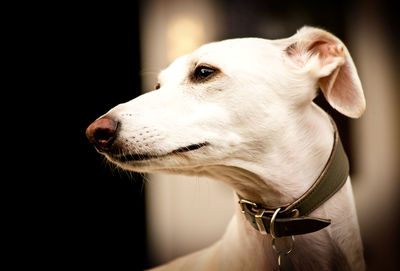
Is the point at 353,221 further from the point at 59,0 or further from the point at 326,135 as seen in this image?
the point at 59,0

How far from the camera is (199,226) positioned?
881 mm

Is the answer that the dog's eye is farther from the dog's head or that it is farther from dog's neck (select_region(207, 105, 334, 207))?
dog's neck (select_region(207, 105, 334, 207))

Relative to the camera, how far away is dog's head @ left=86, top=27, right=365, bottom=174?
24.9 inches

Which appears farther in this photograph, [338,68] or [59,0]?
[59,0]

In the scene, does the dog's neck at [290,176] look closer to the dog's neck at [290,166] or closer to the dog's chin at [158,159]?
the dog's neck at [290,166]

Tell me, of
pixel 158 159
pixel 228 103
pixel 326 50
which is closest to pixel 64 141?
pixel 158 159

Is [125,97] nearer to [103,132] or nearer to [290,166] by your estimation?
[103,132]

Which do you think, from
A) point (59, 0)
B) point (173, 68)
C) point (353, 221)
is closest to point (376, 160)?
point (353, 221)

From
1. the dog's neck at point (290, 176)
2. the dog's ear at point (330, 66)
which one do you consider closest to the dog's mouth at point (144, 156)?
the dog's neck at point (290, 176)

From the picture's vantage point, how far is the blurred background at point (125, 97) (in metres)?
0.78

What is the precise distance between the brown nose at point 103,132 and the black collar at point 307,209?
32 cm

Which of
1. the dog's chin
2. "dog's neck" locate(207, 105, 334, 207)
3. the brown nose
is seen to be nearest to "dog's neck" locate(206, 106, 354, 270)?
"dog's neck" locate(207, 105, 334, 207)

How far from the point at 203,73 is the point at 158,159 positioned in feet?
0.68

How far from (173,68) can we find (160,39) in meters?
0.12
